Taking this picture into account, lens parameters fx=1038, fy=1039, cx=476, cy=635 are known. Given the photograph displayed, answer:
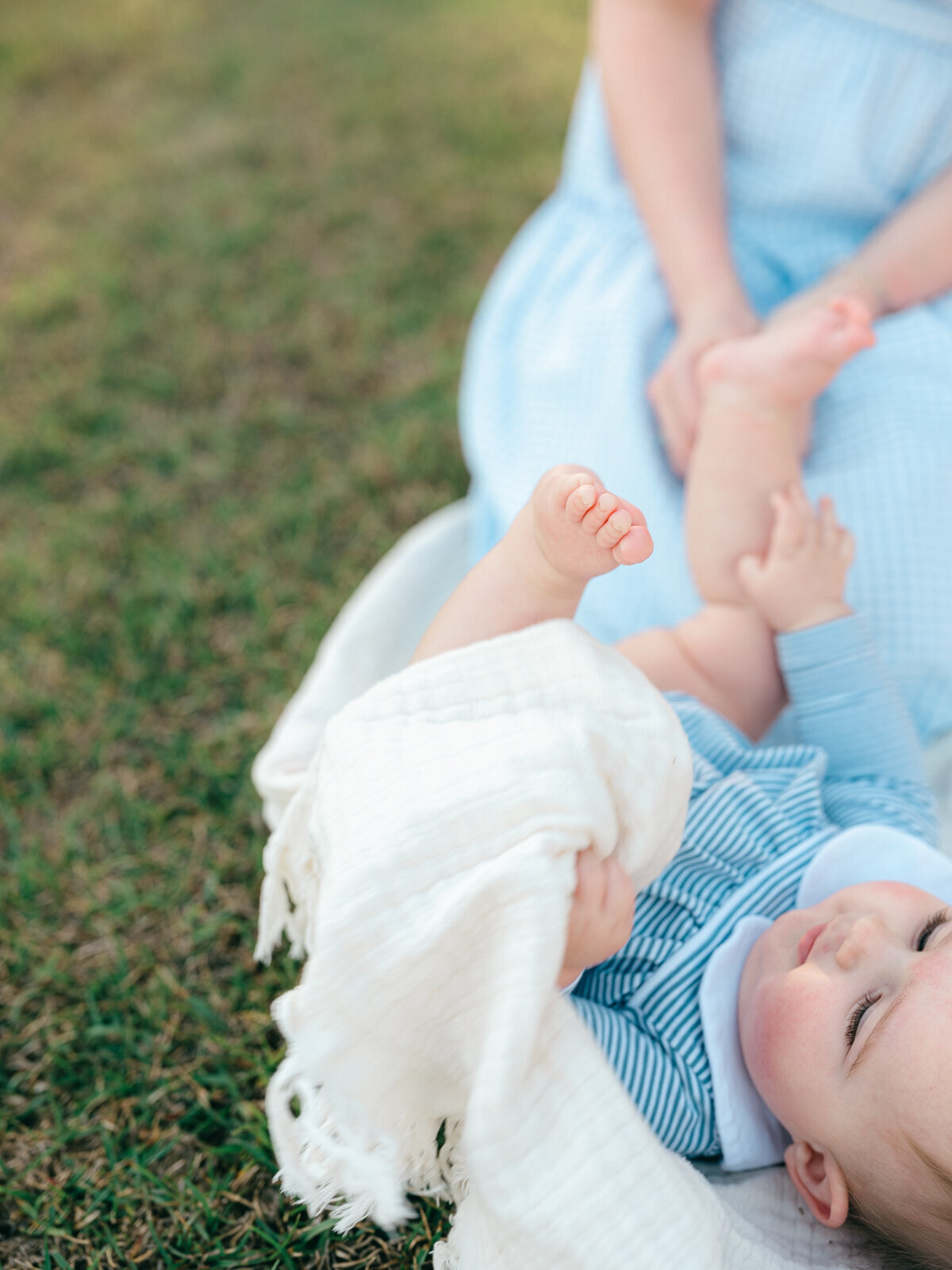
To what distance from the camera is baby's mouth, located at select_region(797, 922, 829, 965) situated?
1033 millimetres

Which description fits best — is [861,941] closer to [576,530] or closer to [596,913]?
[596,913]

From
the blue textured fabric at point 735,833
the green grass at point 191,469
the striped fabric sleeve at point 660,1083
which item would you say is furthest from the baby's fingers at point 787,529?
the green grass at point 191,469

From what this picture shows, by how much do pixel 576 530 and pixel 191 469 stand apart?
124 cm

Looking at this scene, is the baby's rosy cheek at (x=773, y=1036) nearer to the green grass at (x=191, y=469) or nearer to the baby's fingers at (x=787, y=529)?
the green grass at (x=191, y=469)

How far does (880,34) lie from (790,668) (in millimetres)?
859

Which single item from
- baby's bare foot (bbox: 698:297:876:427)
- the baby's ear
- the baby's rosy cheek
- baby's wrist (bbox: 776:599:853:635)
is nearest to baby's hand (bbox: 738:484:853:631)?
baby's wrist (bbox: 776:599:853:635)

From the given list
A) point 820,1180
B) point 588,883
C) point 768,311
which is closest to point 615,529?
point 588,883

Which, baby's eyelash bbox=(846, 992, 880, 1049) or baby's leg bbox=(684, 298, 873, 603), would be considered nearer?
baby's eyelash bbox=(846, 992, 880, 1049)

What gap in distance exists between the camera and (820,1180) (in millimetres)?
→ 1009

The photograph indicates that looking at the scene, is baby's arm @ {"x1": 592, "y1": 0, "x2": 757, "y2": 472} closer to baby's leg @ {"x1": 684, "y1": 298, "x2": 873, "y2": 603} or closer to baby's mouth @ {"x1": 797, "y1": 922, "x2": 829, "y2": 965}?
baby's leg @ {"x1": 684, "y1": 298, "x2": 873, "y2": 603}

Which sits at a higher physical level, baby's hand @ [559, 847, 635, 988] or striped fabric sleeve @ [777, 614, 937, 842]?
baby's hand @ [559, 847, 635, 988]

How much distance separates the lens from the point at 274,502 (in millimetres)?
1928

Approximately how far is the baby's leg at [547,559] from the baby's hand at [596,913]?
0.26m

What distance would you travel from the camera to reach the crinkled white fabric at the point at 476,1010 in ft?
2.64
